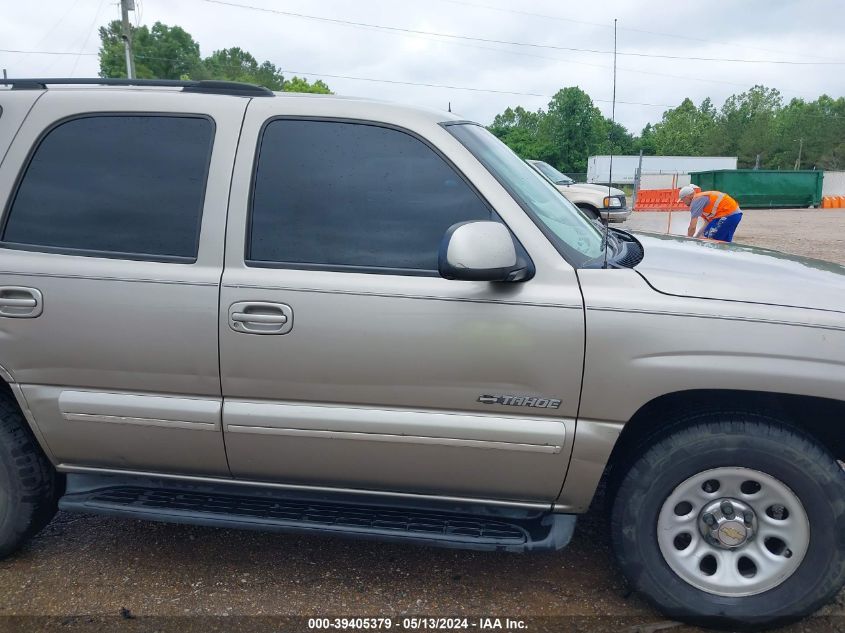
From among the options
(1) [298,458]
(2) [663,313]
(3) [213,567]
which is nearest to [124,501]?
(3) [213,567]

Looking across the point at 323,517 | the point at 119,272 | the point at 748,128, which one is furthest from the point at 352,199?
the point at 748,128

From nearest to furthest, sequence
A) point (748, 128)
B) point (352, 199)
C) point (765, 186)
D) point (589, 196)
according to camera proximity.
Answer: point (352, 199), point (589, 196), point (765, 186), point (748, 128)

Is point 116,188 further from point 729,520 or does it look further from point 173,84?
point 729,520

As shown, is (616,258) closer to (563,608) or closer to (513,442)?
(513,442)

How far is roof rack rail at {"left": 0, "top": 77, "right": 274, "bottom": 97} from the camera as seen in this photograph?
281cm

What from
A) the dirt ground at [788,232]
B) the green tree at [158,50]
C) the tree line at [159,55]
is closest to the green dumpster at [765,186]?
the dirt ground at [788,232]

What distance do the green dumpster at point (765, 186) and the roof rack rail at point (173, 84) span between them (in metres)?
32.2

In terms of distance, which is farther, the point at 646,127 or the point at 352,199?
the point at 646,127

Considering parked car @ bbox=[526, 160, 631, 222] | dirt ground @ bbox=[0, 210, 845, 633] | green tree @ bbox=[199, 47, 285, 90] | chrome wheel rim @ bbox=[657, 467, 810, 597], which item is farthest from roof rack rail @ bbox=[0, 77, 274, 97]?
green tree @ bbox=[199, 47, 285, 90]

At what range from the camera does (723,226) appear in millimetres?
8930

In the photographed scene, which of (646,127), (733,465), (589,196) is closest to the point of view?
(733,465)

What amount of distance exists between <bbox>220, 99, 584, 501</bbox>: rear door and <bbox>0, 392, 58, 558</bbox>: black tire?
35.2 inches

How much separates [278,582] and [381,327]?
4.12ft

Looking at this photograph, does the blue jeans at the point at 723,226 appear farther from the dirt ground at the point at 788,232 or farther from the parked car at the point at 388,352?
the parked car at the point at 388,352
